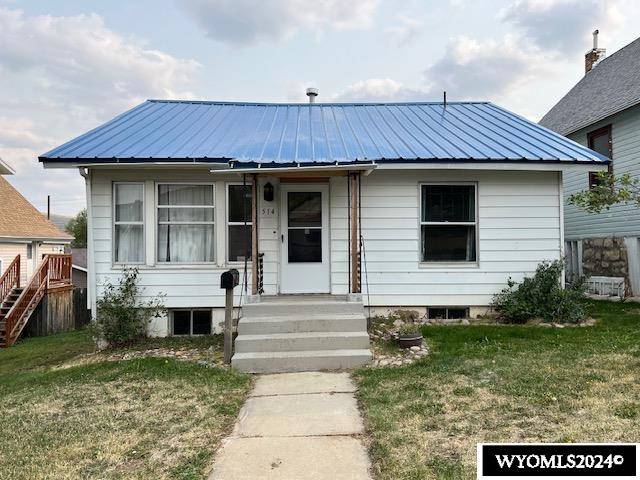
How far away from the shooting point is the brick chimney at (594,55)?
16750 mm

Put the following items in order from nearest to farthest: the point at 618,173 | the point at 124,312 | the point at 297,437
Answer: the point at 297,437 < the point at 124,312 < the point at 618,173

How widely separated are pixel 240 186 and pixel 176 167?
113 cm

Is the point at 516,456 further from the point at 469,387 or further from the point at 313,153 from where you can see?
the point at 313,153

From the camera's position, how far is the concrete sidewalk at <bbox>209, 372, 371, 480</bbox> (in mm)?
3080

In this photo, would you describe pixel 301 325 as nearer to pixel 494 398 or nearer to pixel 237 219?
pixel 237 219

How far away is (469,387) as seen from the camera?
181 inches

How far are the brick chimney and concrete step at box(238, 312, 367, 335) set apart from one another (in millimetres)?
16408

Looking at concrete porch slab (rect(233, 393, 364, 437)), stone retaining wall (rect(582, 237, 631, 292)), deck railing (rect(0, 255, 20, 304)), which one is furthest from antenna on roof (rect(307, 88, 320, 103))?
deck railing (rect(0, 255, 20, 304))

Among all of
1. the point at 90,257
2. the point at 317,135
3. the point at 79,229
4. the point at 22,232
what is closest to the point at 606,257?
the point at 317,135

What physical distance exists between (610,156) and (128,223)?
498 inches

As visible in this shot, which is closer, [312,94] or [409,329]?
[409,329]

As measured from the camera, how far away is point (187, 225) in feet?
25.9

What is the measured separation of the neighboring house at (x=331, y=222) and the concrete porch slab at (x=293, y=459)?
412cm

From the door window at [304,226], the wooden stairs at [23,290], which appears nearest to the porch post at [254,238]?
the door window at [304,226]
